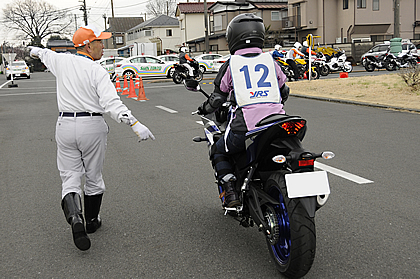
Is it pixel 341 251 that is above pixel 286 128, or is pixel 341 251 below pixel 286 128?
below

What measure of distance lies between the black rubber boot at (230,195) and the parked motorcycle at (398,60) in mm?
27225

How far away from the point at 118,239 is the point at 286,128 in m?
2.00

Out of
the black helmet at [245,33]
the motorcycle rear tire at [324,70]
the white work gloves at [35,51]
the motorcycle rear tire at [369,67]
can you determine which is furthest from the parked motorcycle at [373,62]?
the white work gloves at [35,51]

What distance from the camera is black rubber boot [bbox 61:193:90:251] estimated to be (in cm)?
367

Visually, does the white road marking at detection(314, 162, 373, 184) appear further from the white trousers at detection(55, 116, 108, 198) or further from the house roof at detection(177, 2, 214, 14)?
the house roof at detection(177, 2, 214, 14)

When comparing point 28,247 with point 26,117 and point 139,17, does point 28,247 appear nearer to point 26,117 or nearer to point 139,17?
point 26,117

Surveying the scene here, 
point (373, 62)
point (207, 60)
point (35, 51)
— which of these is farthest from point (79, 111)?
point (207, 60)

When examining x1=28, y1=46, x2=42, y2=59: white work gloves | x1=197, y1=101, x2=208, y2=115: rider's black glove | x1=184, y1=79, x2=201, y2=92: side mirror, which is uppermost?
x1=28, y1=46, x2=42, y2=59: white work gloves

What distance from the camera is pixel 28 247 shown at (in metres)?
3.98

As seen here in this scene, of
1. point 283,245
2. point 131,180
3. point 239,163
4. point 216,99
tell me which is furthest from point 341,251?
point 131,180

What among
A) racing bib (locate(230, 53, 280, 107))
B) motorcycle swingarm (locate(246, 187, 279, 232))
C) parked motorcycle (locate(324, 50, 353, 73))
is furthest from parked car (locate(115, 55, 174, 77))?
motorcycle swingarm (locate(246, 187, 279, 232))

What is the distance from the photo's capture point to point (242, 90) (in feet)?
11.1

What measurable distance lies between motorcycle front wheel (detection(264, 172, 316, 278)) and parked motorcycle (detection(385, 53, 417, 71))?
27.7 m

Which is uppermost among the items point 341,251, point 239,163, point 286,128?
point 286,128
